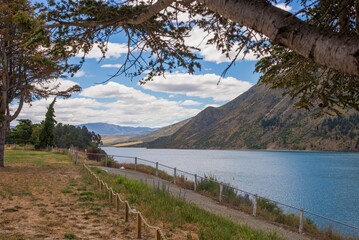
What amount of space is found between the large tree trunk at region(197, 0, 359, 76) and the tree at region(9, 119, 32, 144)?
2734 inches

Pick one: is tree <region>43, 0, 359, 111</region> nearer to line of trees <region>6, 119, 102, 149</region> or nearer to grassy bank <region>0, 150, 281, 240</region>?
grassy bank <region>0, 150, 281, 240</region>

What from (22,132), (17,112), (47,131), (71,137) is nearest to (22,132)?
(22,132)

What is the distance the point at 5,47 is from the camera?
67.3 ft

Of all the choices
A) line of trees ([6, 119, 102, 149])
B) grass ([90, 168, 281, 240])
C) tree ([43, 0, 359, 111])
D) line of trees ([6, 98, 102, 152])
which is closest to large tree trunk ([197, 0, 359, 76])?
tree ([43, 0, 359, 111])

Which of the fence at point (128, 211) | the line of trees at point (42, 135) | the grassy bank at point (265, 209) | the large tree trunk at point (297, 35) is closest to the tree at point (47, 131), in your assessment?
the line of trees at point (42, 135)

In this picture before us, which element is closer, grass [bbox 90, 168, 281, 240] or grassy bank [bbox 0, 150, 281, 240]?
grassy bank [bbox 0, 150, 281, 240]

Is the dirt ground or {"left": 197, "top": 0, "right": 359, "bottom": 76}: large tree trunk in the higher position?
{"left": 197, "top": 0, "right": 359, "bottom": 76}: large tree trunk

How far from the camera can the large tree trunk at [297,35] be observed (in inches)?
104

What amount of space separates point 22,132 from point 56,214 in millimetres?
62529

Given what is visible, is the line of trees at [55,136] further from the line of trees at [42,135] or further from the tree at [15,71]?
the tree at [15,71]

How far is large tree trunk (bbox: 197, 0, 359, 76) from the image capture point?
2.63 m

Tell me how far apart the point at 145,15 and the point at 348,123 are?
7518 inches

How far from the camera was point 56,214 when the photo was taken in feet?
32.3

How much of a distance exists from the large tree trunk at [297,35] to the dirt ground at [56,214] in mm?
5823
